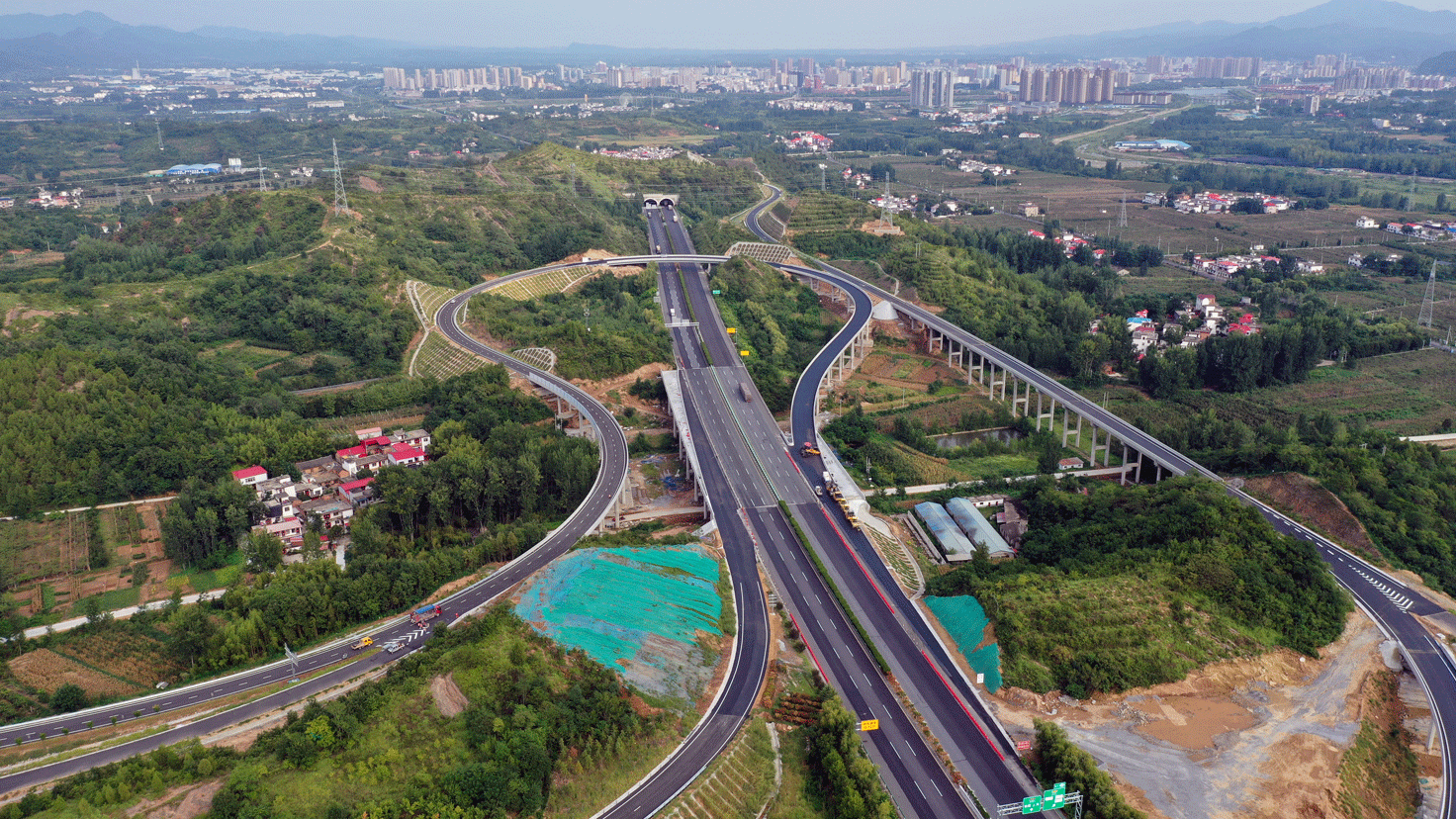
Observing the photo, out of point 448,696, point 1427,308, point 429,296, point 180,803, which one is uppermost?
point 429,296

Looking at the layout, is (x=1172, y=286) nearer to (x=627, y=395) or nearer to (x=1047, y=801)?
(x=627, y=395)

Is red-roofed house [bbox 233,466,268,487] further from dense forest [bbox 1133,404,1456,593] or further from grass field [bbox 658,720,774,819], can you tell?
dense forest [bbox 1133,404,1456,593]

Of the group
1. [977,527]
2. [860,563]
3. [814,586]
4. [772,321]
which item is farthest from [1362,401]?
[814,586]

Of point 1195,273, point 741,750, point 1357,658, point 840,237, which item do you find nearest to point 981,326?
point 840,237

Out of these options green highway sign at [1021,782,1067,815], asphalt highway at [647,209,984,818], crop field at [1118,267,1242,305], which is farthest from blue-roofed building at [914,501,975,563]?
crop field at [1118,267,1242,305]

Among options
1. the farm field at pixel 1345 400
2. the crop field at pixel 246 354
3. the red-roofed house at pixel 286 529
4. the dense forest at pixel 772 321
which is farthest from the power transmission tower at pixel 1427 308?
the crop field at pixel 246 354

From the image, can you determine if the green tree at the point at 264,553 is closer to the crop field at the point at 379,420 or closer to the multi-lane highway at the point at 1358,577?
the crop field at the point at 379,420
